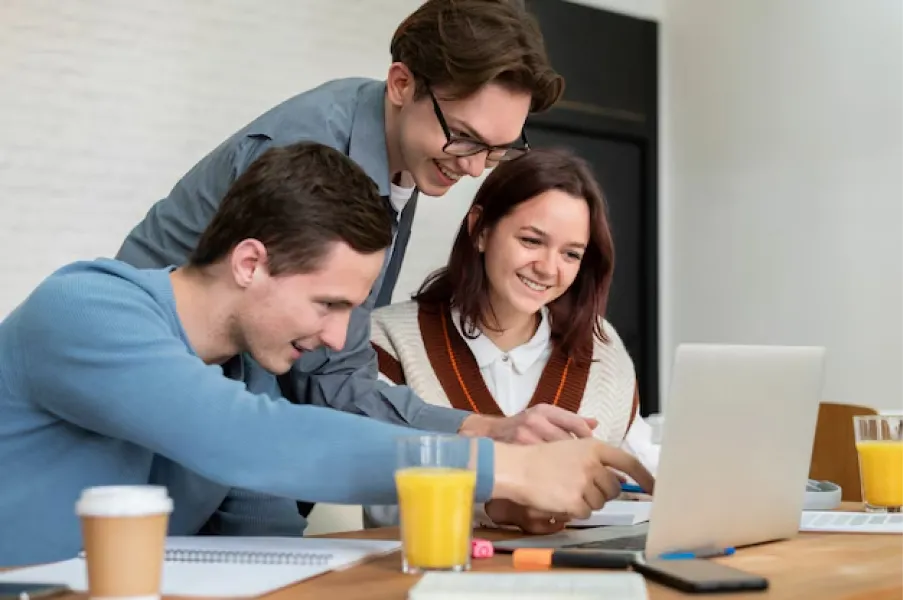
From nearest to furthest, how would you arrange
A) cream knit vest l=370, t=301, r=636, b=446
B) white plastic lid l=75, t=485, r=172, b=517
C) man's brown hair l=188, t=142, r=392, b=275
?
1. white plastic lid l=75, t=485, r=172, b=517
2. man's brown hair l=188, t=142, r=392, b=275
3. cream knit vest l=370, t=301, r=636, b=446

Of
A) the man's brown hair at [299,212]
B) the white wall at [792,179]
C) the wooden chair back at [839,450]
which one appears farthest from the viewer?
the white wall at [792,179]

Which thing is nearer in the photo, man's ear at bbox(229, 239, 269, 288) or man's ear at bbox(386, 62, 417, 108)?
man's ear at bbox(229, 239, 269, 288)

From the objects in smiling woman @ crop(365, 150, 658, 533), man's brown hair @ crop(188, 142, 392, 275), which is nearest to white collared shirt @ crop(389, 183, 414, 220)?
smiling woman @ crop(365, 150, 658, 533)

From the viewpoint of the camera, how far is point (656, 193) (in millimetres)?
4824

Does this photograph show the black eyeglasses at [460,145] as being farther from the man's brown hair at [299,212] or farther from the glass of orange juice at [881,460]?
the glass of orange juice at [881,460]

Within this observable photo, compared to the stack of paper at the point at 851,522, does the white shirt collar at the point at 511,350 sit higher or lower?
higher

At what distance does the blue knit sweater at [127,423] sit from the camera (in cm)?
121

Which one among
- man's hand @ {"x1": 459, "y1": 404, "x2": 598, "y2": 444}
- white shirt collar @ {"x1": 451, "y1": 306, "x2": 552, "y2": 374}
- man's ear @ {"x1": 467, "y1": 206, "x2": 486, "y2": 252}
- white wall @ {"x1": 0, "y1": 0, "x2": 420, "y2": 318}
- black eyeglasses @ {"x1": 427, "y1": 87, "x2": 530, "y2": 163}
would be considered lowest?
man's hand @ {"x1": 459, "y1": 404, "x2": 598, "y2": 444}

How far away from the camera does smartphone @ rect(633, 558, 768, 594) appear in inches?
41.1

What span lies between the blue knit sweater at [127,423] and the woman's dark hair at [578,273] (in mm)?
1108

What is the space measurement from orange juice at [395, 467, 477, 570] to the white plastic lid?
27cm

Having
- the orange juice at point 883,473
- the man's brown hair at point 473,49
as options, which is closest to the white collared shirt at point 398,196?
the man's brown hair at point 473,49

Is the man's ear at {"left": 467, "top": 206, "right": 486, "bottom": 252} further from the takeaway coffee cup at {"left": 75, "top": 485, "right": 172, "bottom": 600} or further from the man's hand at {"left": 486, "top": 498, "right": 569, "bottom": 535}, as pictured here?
the takeaway coffee cup at {"left": 75, "top": 485, "right": 172, "bottom": 600}

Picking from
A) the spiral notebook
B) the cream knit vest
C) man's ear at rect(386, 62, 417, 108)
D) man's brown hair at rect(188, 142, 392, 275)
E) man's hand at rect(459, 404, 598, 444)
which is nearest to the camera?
the spiral notebook
